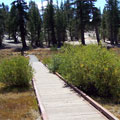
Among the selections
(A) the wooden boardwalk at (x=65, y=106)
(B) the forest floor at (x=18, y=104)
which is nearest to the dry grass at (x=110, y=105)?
(A) the wooden boardwalk at (x=65, y=106)

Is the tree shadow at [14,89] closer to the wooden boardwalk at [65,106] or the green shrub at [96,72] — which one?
the wooden boardwalk at [65,106]

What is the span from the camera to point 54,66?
16203 millimetres

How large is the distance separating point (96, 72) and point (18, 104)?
3.16 meters

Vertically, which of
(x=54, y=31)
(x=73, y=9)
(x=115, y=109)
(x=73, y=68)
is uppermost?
(x=73, y=9)

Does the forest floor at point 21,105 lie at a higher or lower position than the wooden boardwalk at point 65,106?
lower

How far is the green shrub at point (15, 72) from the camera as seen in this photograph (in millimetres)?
11156

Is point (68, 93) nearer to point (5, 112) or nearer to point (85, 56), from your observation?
point (85, 56)

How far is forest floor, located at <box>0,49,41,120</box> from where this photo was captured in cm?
698

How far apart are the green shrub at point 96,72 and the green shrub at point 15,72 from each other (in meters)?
2.31

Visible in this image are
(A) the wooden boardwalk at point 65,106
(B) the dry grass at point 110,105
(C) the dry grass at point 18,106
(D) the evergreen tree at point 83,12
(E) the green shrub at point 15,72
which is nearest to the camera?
(A) the wooden boardwalk at point 65,106

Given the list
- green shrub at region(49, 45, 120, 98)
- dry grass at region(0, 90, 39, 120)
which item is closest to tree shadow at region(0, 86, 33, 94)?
dry grass at region(0, 90, 39, 120)

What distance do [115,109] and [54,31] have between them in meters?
54.2

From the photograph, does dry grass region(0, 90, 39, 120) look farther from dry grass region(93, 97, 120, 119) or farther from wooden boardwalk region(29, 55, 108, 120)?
dry grass region(93, 97, 120, 119)

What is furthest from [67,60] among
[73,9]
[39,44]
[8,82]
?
[39,44]
